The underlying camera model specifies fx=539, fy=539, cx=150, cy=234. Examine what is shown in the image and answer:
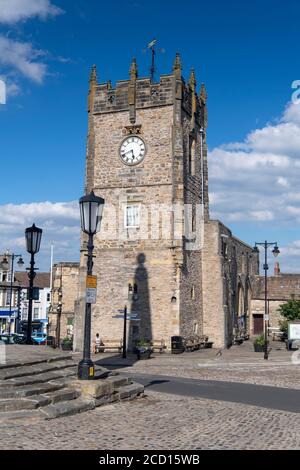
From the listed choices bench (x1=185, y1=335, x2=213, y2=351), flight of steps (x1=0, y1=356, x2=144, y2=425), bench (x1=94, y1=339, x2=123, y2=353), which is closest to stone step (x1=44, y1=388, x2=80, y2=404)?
flight of steps (x1=0, y1=356, x2=144, y2=425)

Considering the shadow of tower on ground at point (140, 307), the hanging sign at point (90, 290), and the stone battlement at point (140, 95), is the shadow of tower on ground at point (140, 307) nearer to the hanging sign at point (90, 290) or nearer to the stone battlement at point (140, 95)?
the stone battlement at point (140, 95)

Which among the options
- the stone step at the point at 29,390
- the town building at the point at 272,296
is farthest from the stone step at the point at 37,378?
the town building at the point at 272,296

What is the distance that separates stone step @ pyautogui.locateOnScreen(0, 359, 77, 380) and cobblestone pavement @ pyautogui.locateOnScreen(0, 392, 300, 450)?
1773mm

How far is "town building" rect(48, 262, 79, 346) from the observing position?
45.5 meters

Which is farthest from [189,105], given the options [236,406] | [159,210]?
[236,406]

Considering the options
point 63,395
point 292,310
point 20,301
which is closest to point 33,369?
point 63,395

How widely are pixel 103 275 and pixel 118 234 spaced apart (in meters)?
2.64

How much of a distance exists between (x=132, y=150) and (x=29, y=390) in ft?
78.4

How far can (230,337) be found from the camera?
122ft

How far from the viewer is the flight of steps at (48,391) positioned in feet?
32.0

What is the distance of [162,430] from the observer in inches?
363

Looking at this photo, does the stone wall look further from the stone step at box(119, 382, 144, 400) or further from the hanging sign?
the hanging sign

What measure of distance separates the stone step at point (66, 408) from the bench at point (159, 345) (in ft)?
63.4
